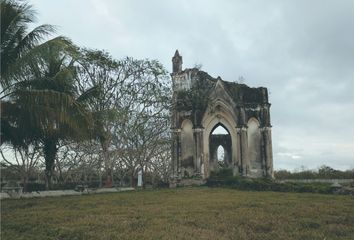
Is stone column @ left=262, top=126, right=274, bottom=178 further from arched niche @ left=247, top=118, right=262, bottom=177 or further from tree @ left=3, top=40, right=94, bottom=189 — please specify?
tree @ left=3, top=40, right=94, bottom=189

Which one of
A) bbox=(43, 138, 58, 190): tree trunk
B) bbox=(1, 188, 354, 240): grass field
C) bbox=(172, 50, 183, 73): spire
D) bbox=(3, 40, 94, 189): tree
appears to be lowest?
bbox=(1, 188, 354, 240): grass field

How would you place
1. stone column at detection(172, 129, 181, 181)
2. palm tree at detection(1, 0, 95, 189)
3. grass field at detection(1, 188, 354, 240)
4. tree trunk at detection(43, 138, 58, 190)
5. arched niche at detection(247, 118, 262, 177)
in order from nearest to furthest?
grass field at detection(1, 188, 354, 240)
palm tree at detection(1, 0, 95, 189)
tree trunk at detection(43, 138, 58, 190)
arched niche at detection(247, 118, 262, 177)
stone column at detection(172, 129, 181, 181)

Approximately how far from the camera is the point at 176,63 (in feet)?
98.8

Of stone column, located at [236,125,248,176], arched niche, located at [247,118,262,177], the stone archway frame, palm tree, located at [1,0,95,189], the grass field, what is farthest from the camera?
the stone archway frame

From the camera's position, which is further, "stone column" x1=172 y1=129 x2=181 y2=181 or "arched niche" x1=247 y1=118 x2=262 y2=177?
"stone column" x1=172 y1=129 x2=181 y2=181

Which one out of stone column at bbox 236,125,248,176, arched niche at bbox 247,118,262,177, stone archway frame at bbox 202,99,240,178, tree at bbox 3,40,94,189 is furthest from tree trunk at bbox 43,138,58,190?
arched niche at bbox 247,118,262,177

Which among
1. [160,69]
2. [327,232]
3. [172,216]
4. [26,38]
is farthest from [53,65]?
[160,69]

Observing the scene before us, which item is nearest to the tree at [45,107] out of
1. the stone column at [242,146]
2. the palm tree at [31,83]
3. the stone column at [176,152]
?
the palm tree at [31,83]

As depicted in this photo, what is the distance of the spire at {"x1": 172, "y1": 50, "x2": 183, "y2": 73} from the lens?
98.2ft

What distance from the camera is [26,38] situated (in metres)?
13.1

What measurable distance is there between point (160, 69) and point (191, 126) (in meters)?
4.45

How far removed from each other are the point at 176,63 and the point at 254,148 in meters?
8.21

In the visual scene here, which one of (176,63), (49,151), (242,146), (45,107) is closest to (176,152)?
(242,146)

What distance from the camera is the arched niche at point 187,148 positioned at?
2660 cm
